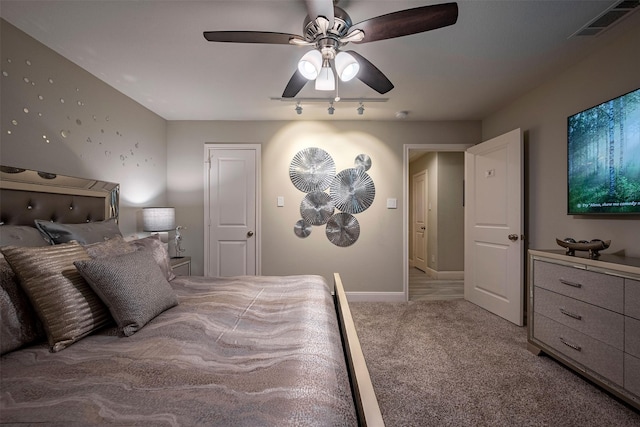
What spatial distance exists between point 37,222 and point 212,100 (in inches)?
78.8

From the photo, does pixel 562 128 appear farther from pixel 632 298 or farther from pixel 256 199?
pixel 256 199

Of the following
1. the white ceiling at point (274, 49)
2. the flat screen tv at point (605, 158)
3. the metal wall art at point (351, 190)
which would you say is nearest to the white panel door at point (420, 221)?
the metal wall art at point (351, 190)

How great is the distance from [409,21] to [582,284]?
2005mm

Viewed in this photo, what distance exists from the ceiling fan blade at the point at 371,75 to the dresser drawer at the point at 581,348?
2.14m

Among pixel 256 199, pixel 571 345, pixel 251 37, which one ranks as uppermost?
pixel 251 37

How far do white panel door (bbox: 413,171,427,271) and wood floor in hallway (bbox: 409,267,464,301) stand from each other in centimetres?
57

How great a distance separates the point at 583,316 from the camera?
6.13 ft

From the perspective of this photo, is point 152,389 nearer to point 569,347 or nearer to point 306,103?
point 569,347

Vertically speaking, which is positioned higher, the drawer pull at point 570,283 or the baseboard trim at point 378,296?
the drawer pull at point 570,283

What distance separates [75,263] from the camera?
1.21m

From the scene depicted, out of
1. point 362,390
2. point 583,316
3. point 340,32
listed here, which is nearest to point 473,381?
point 583,316

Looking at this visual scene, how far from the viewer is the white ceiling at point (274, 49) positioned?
1733 mm

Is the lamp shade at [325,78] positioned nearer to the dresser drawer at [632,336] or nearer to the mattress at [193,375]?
the mattress at [193,375]

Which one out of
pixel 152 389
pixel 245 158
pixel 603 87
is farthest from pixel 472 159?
pixel 152 389
